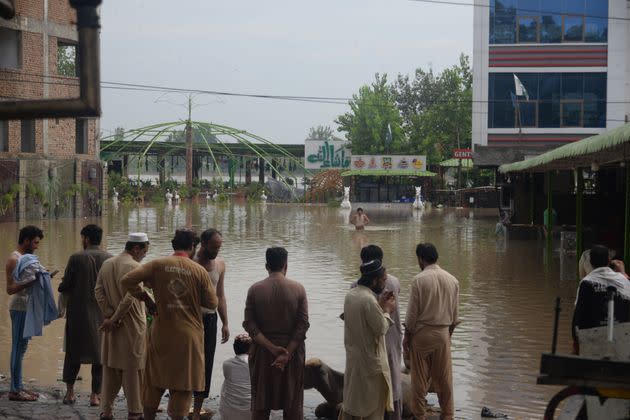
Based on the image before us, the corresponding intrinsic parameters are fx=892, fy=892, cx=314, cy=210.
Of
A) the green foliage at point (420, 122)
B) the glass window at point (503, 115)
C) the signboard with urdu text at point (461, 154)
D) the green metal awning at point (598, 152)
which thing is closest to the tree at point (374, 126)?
the green foliage at point (420, 122)

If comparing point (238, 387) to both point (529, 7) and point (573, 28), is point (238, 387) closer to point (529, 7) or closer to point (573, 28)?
point (529, 7)

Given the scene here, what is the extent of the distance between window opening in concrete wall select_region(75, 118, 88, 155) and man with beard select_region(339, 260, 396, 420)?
34.3 metres

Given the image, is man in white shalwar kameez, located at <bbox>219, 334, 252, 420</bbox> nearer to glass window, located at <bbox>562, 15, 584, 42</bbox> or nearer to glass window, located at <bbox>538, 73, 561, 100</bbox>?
glass window, located at <bbox>538, 73, 561, 100</bbox>

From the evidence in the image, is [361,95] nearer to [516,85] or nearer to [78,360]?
[516,85]

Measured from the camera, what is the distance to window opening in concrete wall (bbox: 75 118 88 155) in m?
38.7

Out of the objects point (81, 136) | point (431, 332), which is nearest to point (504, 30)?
point (81, 136)

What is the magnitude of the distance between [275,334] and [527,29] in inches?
1310

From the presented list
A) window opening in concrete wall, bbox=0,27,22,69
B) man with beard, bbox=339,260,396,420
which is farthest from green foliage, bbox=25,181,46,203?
man with beard, bbox=339,260,396,420

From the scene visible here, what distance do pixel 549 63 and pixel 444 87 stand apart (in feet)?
125

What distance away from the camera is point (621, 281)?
6.49 m

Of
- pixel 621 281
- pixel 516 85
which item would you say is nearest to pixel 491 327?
pixel 621 281

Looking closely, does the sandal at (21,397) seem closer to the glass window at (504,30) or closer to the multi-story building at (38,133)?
the multi-story building at (38,133)

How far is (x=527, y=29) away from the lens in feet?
122

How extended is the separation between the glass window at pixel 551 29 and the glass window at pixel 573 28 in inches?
8.0
